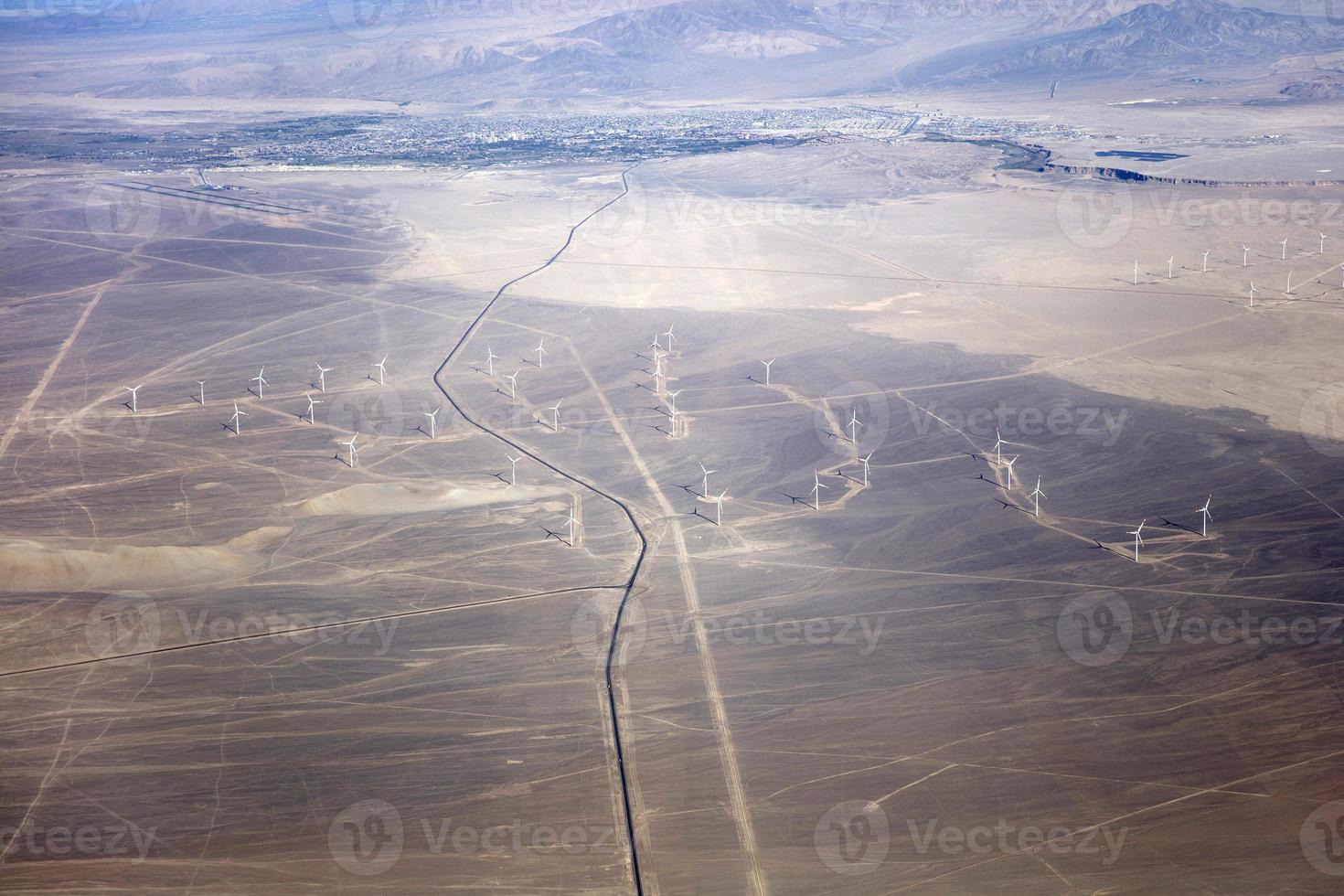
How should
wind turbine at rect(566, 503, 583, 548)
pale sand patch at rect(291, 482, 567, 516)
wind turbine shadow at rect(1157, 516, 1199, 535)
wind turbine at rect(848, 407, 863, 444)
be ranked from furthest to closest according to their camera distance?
wind turbine at rect(848, 407, 863, 444) → pale sand patch at rect(291, 482, 567, 516) → wind turbine at rect(566, 503, 583, 548) → wind turbine shadow at rect(1157, 516, 1199, 535)

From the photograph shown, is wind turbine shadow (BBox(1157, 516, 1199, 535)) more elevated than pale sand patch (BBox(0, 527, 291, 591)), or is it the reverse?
wind turbine shadow (BBox(1157, 516, 1199, 535))

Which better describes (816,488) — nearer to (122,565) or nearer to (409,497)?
(409,497)

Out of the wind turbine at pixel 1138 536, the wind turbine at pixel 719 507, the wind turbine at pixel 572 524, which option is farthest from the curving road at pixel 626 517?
the wind turbine at pixel 1138 536

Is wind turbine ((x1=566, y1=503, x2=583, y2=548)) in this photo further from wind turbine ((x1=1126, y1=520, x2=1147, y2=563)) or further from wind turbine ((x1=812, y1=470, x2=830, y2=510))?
wind turbine ((x1=1126, y1=520, x2=1147, y2=563))

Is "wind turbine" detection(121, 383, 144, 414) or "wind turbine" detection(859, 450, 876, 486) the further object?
"wind turbine" detection(121, 383, 144, 414)

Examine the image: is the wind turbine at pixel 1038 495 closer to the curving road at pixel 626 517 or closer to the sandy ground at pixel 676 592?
the sandy ground at pixel 676 592

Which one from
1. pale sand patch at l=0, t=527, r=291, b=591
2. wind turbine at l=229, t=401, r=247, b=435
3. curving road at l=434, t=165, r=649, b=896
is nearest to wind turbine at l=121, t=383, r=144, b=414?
wind turbine at l=229, t=401, r=247, b=435

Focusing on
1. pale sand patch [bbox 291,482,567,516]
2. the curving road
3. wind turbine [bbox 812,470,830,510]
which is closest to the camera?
the curving road
